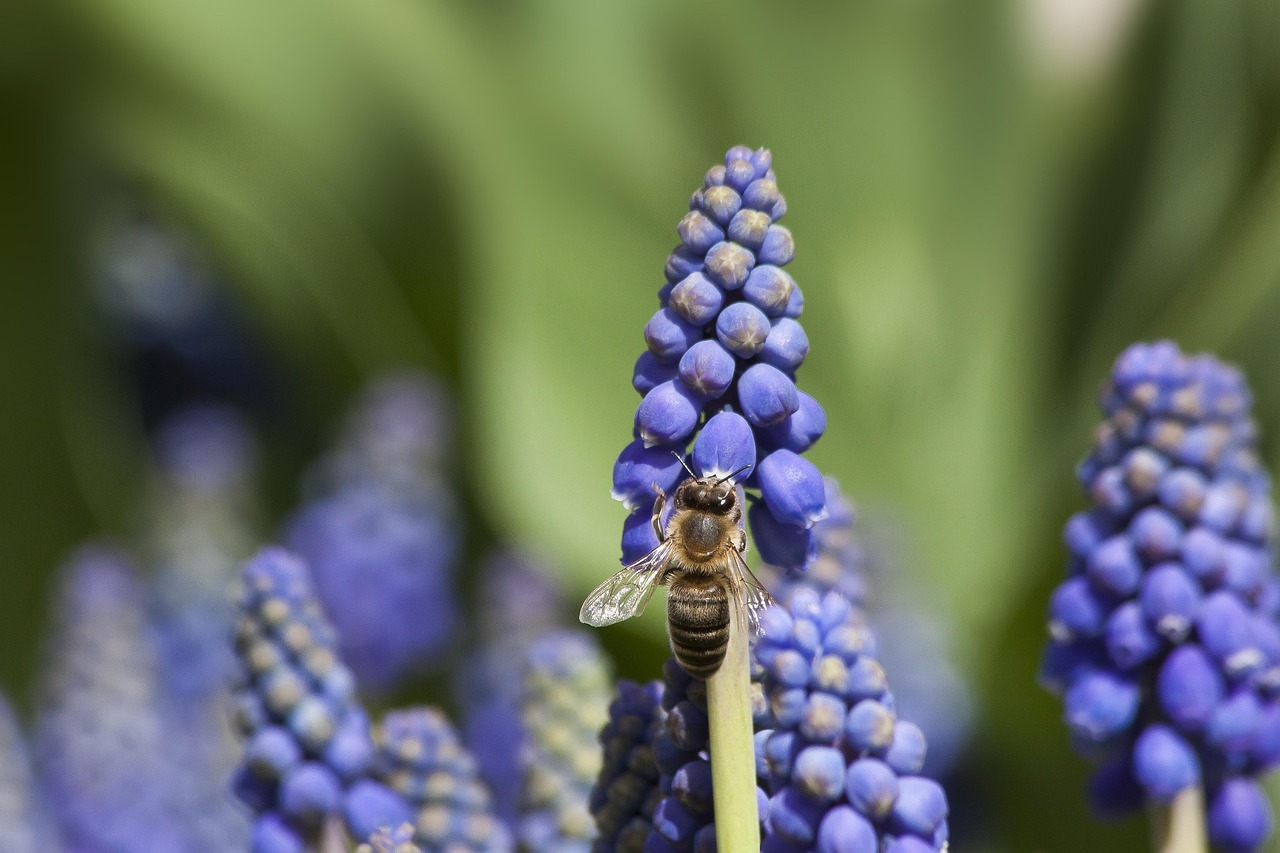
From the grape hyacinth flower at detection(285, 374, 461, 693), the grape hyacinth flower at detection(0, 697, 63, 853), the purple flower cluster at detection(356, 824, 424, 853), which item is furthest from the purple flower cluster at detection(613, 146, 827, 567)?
the grape hyacinth flower at detection(285, 374, 461, 693)

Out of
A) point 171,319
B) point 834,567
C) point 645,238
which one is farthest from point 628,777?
point 171,319

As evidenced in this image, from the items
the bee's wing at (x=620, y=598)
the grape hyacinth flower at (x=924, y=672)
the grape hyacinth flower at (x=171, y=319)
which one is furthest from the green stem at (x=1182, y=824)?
the grape hyacinth flower at (x=171, y=319)

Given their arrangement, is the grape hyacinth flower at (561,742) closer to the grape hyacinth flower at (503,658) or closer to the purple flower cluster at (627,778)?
the purple flower cluster at (627,778)

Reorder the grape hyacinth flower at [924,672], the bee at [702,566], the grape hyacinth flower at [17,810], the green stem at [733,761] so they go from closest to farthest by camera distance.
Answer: the green stem at [733,761]
the bee at [702,566]
the grape hyacinth flower at [17,810]
the grape hyacinth flower at [924,672]

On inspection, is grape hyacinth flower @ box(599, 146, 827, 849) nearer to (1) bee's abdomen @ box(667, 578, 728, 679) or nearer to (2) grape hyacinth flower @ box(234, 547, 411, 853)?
(1) bee's abdomen @ box(667, 578, 728, 679)

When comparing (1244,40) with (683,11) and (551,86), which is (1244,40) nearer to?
(683,11)

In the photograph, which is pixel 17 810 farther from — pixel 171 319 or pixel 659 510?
pixel 171 319
